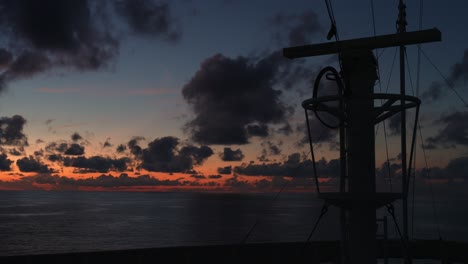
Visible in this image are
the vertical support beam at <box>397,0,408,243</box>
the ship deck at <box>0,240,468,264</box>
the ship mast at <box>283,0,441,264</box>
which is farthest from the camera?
the ship deck at <box>0,240,468,264</box>

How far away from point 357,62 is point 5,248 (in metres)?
92.0

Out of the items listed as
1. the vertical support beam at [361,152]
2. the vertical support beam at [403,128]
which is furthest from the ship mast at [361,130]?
the vertical support beam at [403,128]

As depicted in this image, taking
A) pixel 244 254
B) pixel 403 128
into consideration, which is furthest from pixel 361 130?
pixel 244 254

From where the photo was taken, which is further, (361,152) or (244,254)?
(244,254)

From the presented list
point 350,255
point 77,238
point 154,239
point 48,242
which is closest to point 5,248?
point 48,242

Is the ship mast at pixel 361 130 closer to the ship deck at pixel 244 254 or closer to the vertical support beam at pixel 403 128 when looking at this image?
the vertical support beam at pixel 403 128

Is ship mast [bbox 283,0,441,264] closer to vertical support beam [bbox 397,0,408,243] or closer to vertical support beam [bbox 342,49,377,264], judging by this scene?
vertical support beam [bbox 342,49,377,264]

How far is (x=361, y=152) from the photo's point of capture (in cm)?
1337

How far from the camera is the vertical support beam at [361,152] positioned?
518 inches

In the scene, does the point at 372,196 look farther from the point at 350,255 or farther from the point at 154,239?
the point at 154,239

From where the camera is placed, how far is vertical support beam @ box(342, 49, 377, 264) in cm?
1316

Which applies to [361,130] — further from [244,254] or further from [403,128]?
[244,254]

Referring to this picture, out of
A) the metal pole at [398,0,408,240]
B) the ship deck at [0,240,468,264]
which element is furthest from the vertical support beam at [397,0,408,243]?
the ship deck at [0,240,468,264]

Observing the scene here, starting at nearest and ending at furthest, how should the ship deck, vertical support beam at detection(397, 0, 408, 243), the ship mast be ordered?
the ship mast
vertical support beam at detection(397, 0, 408, 243)
the ship deck
